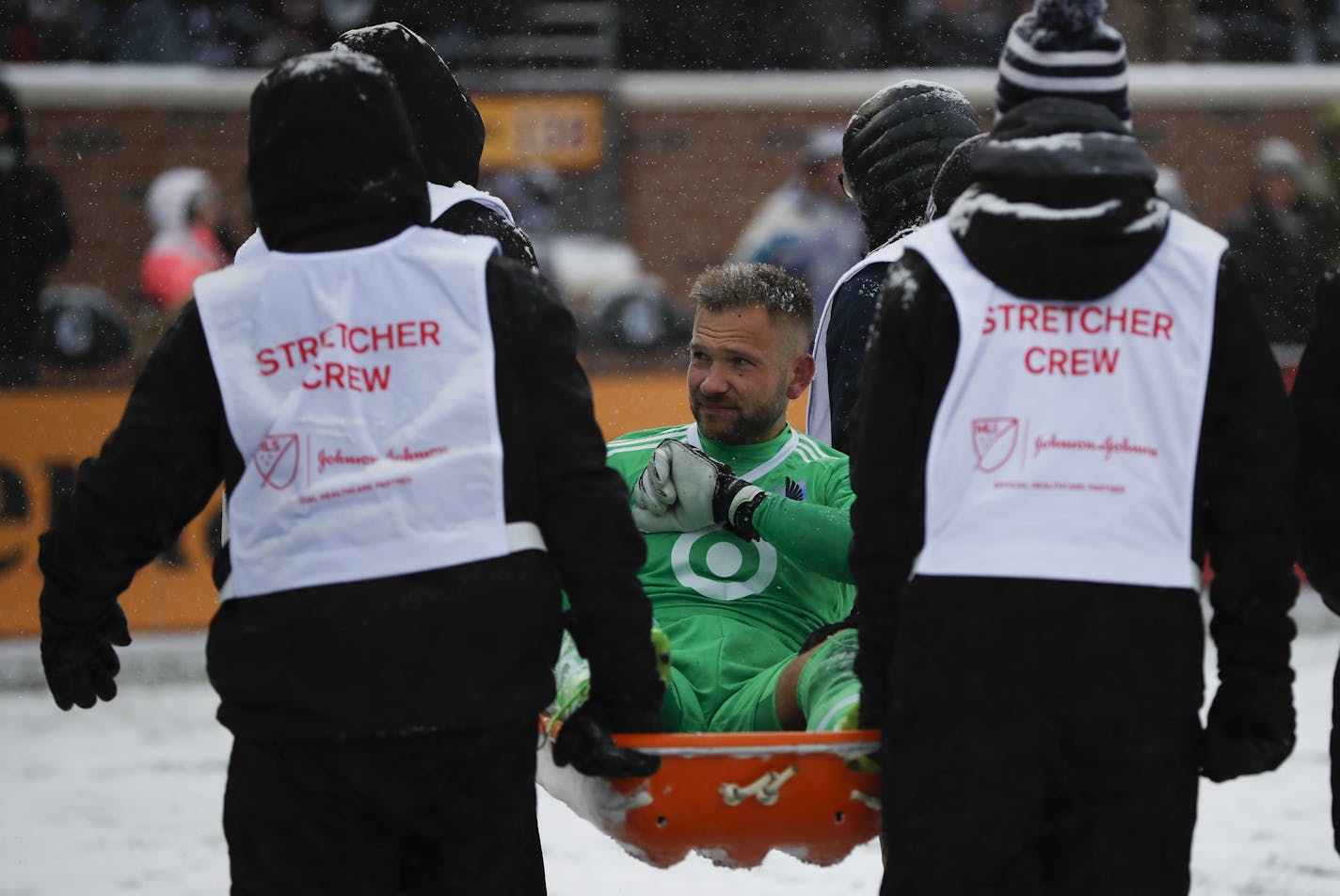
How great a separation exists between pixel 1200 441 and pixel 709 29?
50.8 ft

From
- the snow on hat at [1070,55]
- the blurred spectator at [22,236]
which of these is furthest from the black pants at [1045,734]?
the blurred spectator at [22,236]

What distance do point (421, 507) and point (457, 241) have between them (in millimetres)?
414

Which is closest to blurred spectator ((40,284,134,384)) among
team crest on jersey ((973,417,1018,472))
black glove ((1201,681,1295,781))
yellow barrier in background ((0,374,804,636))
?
yellow barrier in background ((0,374,804,636))

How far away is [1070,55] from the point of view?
2.80 metres

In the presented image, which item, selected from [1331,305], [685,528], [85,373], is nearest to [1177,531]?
[1331,305]

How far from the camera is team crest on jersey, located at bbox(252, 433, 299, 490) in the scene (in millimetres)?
2736

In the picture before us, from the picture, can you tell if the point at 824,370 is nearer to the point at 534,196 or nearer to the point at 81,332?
the point at 81,332

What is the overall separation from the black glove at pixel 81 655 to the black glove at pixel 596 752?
2.37 feet

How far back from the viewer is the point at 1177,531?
2.70 m

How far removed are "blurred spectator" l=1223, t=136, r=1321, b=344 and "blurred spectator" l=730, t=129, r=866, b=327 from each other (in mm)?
2653

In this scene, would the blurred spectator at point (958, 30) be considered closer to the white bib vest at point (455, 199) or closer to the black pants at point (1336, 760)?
the white bib vest at point (455, 199)

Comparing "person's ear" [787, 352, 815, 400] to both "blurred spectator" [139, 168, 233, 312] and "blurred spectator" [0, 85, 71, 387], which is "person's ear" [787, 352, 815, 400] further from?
"blurred spectator" [139, 168, 233, 312]

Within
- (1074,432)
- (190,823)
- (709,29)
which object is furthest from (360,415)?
(709,29)

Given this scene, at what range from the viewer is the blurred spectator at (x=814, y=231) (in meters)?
12.9
